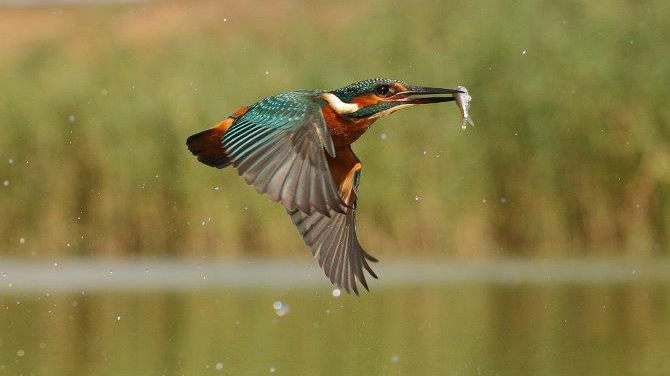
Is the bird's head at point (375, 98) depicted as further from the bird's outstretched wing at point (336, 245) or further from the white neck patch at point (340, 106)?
the bird's outstretched wing at point (336, 245)

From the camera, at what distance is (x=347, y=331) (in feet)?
28.8

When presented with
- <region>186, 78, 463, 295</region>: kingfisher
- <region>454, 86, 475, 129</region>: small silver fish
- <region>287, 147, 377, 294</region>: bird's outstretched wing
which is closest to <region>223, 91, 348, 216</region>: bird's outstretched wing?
<region>186, 78, 463, 295</region>: kingfisher

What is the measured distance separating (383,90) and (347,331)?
11.5 feet

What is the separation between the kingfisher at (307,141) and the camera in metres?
4.93

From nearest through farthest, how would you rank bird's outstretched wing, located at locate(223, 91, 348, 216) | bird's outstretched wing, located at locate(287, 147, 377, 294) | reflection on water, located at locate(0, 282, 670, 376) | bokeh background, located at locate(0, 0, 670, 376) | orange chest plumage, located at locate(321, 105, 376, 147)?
bird's outstretched wing, located at locate(223, 91, 348, 216)
orange chest plumage, located at locate(321, 105, 376, 147)
bird's outstretched wing, located at locate(287, 147, 377, 294)
reflection on water, located at locate(0, 282, 670, 376)
bokeh background, located at locate(0, 0, 670, 376)

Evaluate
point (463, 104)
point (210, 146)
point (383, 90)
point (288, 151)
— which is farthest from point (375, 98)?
point (210, 146)

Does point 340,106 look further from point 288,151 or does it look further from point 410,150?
point 410,150

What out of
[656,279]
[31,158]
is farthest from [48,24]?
[656,279]

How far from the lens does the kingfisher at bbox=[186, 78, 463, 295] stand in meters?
4.93

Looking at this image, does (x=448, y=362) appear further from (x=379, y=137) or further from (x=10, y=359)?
(x=379, y=137)

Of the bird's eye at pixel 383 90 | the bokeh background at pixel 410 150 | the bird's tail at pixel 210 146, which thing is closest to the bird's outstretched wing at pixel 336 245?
the bird's tail at pixel 210 146

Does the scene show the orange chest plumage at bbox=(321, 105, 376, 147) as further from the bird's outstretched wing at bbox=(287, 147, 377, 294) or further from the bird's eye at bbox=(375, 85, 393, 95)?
the bird's outstretched wing at bbox=(287, 147, 377, 294)

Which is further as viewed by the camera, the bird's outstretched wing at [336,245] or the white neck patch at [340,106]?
the bird's outstretched wing at [336,245]

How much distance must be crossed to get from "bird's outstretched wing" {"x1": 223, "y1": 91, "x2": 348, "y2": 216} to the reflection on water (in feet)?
6.65
